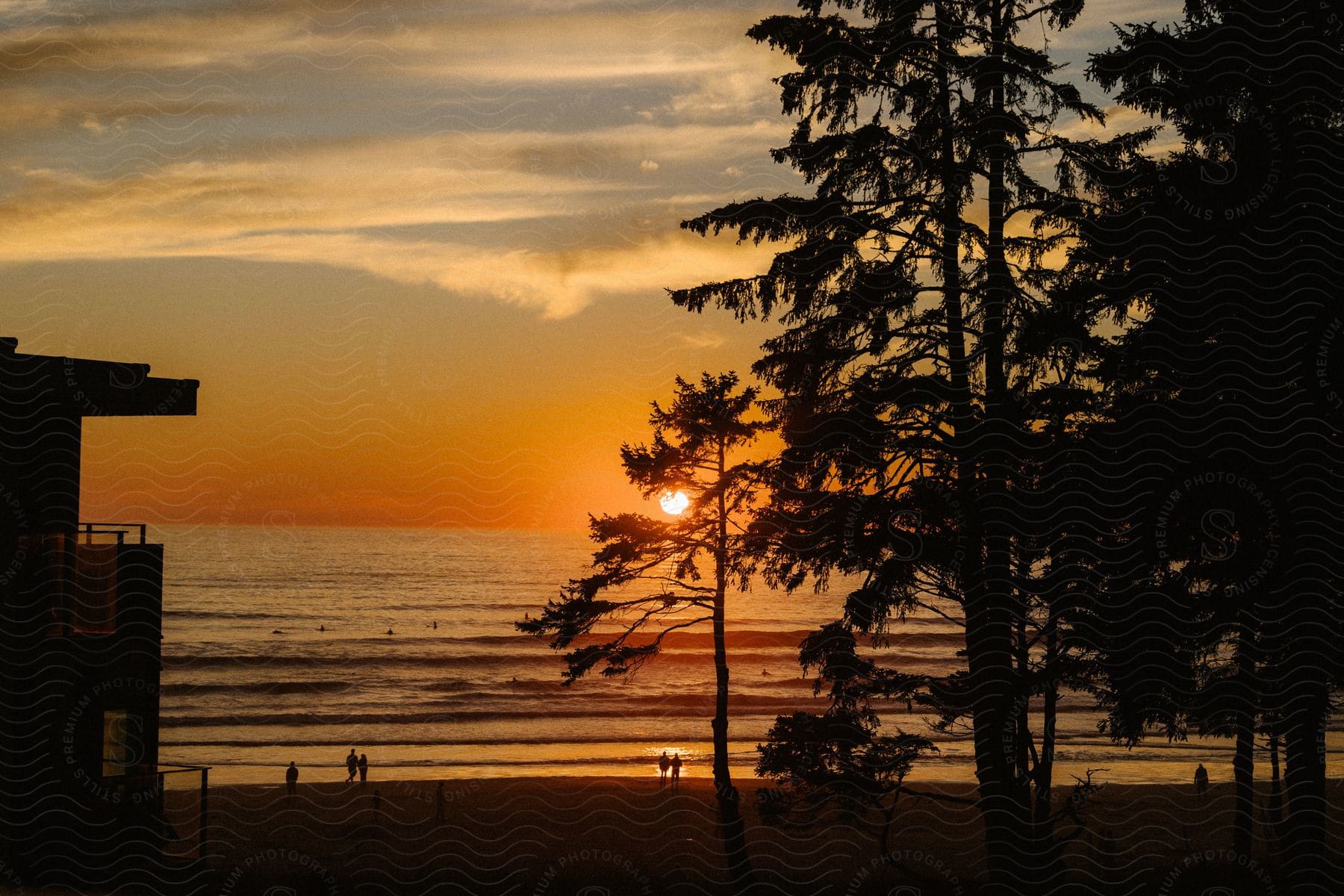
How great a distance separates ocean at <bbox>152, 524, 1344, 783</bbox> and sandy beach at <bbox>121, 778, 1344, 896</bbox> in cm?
361

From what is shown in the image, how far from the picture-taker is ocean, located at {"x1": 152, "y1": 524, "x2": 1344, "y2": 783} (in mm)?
45719

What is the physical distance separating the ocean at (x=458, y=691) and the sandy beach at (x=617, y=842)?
3.61 m

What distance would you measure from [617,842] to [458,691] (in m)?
33.3

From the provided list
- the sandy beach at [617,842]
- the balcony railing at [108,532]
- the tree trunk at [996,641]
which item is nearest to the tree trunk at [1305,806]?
the sandy beach at [617,842]

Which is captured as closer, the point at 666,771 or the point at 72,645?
the point at 72,645

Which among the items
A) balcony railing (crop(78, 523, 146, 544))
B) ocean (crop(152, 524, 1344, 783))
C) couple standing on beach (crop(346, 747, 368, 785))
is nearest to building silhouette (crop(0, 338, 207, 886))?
balcony railing (crop(78, 523, 146, 544))

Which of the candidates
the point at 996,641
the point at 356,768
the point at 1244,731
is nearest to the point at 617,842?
the point at 356,768

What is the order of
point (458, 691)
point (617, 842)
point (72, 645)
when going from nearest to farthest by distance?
point (72, 645)
point (617, 842)
point (458, 691)

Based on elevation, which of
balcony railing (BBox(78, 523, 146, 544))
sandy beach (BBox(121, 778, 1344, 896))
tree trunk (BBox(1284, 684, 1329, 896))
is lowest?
sandy beach (BBox(121, 778, 1344, 896))

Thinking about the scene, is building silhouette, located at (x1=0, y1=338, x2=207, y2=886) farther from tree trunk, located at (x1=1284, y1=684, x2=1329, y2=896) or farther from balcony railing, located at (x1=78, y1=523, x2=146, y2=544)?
tree trunk, located at (x1=1284, y1=684, x2=1329, y2=896)

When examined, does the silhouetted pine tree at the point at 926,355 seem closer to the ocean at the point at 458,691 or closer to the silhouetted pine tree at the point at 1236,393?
the silhouetted pine tree at the point at 1236,393

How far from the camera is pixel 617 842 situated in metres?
30.4

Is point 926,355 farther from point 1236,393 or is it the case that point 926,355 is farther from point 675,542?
point 675,542

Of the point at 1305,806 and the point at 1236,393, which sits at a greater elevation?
the point at 1236,393
